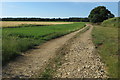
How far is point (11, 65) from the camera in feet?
25.6

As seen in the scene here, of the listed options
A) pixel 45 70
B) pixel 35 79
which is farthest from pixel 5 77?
pixel 45 70

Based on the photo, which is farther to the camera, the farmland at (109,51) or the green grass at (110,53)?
the farmland at (109,51)

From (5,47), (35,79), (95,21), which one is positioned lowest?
(35,79)

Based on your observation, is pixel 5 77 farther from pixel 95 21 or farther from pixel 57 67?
pixel 95 21

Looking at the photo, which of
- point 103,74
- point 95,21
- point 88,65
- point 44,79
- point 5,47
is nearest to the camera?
point 44,79

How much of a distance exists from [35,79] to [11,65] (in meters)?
2.32

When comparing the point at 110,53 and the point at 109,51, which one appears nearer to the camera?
the point at 110,53

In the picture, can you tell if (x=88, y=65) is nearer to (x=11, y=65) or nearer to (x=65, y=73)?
(x=65, y=73)

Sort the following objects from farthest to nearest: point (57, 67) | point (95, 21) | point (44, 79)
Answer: point (95, 21) → point (57, 67) → point (44, 79)

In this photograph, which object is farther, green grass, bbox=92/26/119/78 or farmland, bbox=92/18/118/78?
farmland, bbox=92/18/118/78

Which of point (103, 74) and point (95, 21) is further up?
point (95, 21)

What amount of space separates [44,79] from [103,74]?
2.30m

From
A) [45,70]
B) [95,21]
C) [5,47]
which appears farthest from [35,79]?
[95,21]

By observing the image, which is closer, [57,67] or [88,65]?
[57,67]
